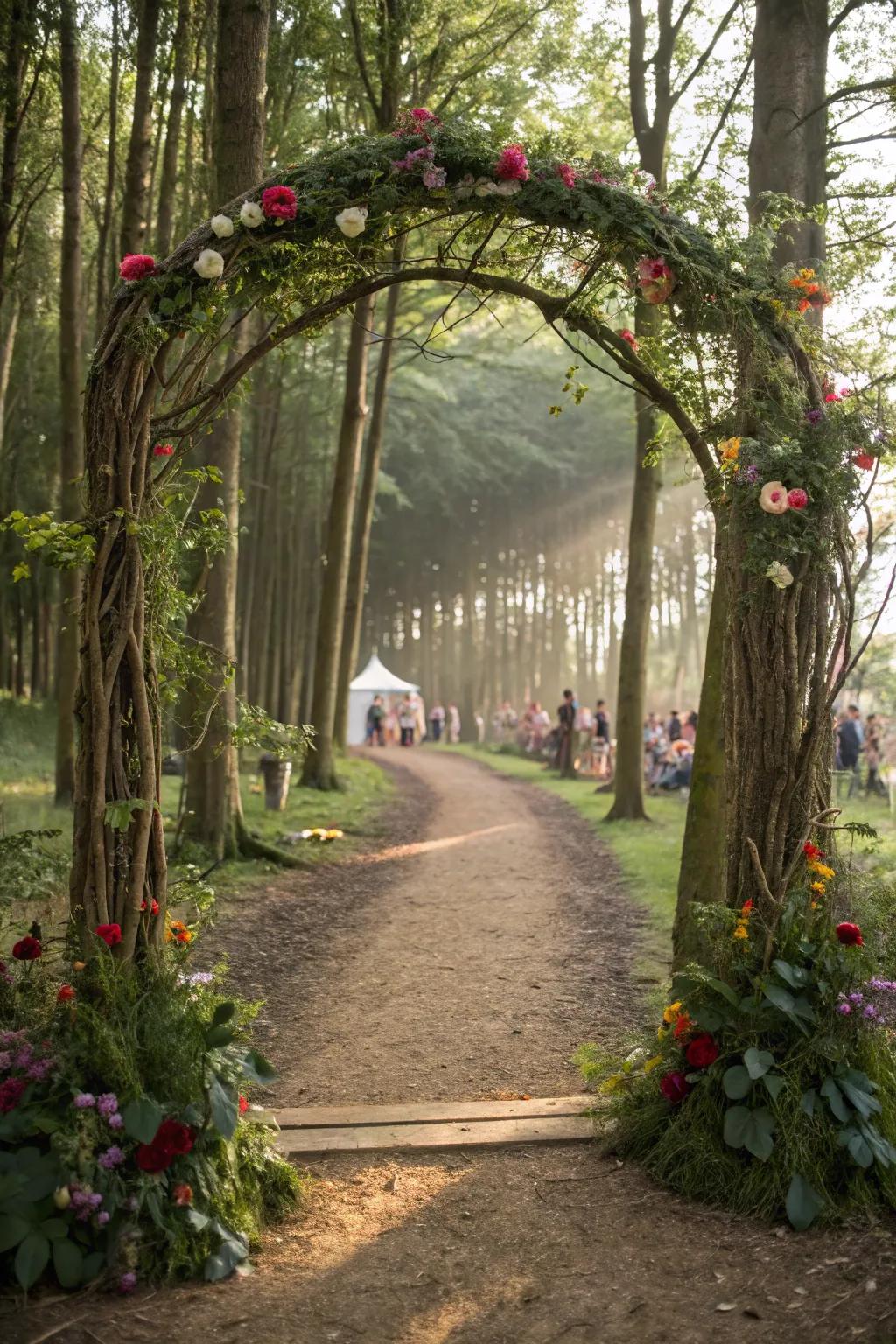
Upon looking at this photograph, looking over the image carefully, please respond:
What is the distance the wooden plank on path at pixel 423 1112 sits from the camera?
507 centimetres

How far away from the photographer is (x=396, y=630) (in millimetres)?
50688

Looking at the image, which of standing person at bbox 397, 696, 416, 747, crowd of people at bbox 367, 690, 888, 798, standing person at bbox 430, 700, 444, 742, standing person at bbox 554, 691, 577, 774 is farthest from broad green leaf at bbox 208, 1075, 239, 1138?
standing person at bbox 430, 700, 444, 742

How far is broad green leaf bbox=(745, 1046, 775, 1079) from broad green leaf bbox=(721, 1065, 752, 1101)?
0.04 meters

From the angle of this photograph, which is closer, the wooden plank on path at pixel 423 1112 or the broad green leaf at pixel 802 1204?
the broad green leaf at pixel 802 1204

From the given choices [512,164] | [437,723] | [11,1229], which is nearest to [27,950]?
[11,1229]

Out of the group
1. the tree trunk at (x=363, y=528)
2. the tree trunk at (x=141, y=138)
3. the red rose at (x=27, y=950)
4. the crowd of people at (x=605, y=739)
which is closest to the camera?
the red rose at (x=27, y=950)

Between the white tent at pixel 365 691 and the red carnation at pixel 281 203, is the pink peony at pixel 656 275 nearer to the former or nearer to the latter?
the red carnation at pixel 281 203

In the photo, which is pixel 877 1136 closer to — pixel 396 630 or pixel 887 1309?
pixel 887 1309

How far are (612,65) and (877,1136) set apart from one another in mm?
13900

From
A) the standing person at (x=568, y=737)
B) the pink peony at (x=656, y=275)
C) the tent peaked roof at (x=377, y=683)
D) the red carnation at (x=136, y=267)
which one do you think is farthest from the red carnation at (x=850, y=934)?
the tent peaked roof at (x=377, y=683)

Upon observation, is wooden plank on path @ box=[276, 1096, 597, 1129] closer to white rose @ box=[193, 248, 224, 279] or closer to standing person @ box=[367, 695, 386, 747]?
white rose @ box=[193, 248, 224, 279]

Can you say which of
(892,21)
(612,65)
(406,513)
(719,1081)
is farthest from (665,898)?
(406,513)

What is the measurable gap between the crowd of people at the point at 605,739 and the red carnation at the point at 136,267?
6.68 m

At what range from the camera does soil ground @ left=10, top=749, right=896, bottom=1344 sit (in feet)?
11.3
